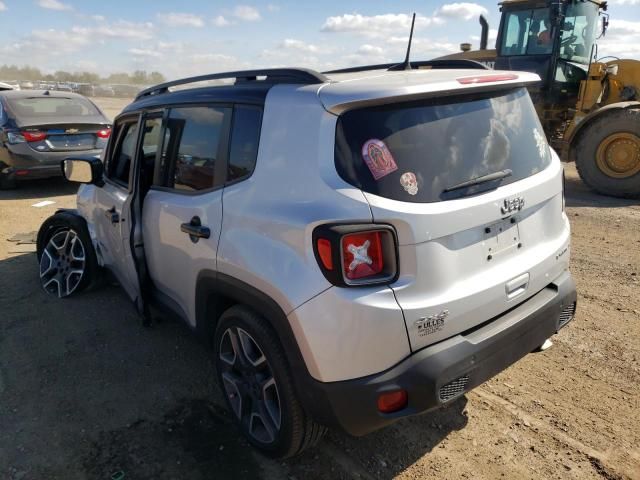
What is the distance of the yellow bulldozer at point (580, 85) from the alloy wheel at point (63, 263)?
7591mm

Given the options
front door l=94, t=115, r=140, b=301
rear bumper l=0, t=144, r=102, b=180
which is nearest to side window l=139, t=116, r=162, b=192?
front door l=94, t=115, r=140, b=301

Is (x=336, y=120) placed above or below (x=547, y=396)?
above

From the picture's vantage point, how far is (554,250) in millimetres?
2645

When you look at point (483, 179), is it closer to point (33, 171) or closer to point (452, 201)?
point (452, 201)

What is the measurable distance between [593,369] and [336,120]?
7.92 feet

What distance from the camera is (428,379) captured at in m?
2.03

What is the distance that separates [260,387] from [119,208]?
1.91m

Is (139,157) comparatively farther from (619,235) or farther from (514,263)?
(619,235)

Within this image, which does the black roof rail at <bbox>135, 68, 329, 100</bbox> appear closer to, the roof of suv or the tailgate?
the roof of suv

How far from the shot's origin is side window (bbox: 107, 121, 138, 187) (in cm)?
382

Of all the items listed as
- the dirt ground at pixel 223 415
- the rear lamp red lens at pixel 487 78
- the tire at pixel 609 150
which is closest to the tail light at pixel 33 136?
the dirt ground at pixel 223 415

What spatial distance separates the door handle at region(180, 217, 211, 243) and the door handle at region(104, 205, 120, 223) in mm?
1044

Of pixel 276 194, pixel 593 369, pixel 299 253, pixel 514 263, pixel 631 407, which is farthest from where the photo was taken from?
pixel 593 369

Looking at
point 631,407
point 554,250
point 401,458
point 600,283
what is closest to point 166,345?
point 401,458
